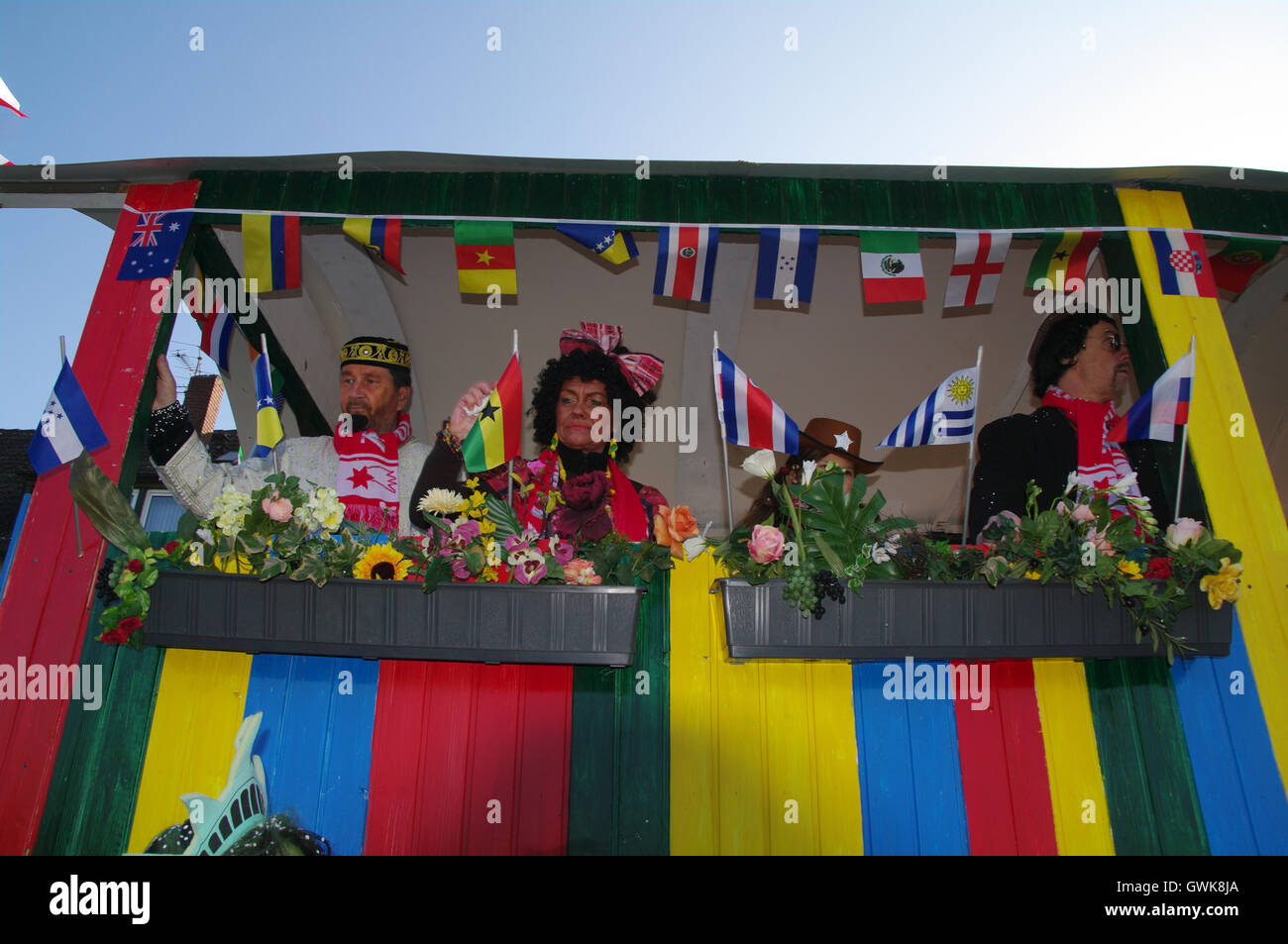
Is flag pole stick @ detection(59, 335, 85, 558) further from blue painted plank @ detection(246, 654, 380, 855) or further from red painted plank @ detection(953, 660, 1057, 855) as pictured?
red painted plank @ detection(953, 660, 1057, 855)

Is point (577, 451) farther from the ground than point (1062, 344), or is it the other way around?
point (1062, 344)

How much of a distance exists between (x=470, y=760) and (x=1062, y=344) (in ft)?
11.2

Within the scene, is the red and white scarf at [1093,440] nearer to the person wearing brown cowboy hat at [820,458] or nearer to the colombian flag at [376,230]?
the person wearing brown cowboy hat at [820,458]

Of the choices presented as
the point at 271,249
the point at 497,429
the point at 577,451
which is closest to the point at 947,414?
the point at 497,429

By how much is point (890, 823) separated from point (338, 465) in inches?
116

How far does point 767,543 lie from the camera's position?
3307 millimetres

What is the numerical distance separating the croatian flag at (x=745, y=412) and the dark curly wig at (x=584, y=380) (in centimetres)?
139

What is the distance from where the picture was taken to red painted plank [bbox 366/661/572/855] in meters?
3.39

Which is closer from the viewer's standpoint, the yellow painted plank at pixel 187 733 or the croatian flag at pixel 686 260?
the yellow painted plank at pixel 187 733

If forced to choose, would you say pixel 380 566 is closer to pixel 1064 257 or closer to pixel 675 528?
pixel 675 528

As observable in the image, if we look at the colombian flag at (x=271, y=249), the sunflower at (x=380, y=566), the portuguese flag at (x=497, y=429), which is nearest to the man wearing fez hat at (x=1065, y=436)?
the portuguese flag at (x=497, y=429)

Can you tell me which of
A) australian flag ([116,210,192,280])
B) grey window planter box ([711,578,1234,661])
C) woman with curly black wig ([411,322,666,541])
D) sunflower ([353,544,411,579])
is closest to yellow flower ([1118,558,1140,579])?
grey window planter box ([711,578,1234,661])

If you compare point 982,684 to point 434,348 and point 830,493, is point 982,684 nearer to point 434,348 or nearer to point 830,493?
point 830,493

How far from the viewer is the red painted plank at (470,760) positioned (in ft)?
11.1
